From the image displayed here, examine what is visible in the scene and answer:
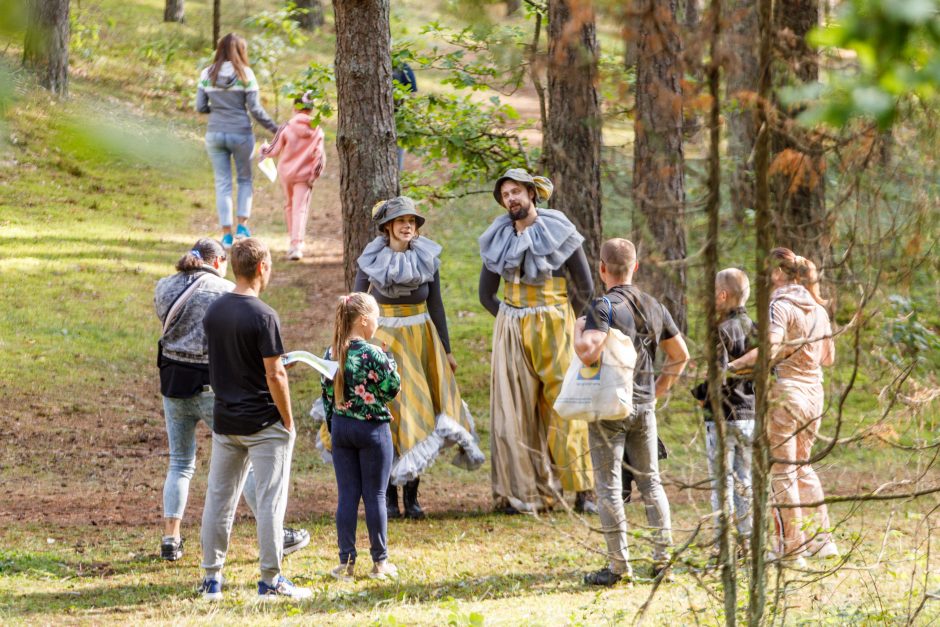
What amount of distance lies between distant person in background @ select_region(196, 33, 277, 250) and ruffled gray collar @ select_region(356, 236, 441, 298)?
133 inches

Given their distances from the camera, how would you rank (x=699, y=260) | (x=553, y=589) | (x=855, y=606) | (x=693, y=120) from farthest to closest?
(x=553, y=589) → (x=855, y=606) → (x=693, y=120) → (x=699, y=260)

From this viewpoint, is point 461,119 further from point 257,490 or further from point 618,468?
point 257,490

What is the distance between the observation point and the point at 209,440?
376 inches

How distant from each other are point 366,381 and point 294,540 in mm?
1346

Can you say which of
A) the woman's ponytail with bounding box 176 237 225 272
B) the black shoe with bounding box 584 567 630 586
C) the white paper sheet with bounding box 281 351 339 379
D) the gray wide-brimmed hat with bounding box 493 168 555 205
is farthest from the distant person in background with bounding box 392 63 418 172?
the black shoe with bounding box 584 567 630 586

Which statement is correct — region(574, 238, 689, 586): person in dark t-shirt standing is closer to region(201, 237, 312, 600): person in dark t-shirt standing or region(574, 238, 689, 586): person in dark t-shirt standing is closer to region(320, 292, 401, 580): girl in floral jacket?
region(320, 292, 401, 580): girl in floral jacket

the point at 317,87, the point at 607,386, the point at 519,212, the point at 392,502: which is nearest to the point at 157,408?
the point at 317,87

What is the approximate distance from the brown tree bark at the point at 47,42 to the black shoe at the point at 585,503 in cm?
595

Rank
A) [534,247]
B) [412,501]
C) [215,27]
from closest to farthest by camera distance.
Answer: [534,247] < [412,501] < [215,27]

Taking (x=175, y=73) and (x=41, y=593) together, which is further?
(x=41, y=593)

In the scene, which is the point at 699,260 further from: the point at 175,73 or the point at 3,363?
the point at 3,363

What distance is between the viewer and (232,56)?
33.6 feet

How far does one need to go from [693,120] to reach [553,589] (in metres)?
2.92

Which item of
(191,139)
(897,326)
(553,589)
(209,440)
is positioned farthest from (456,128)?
(191,139)
